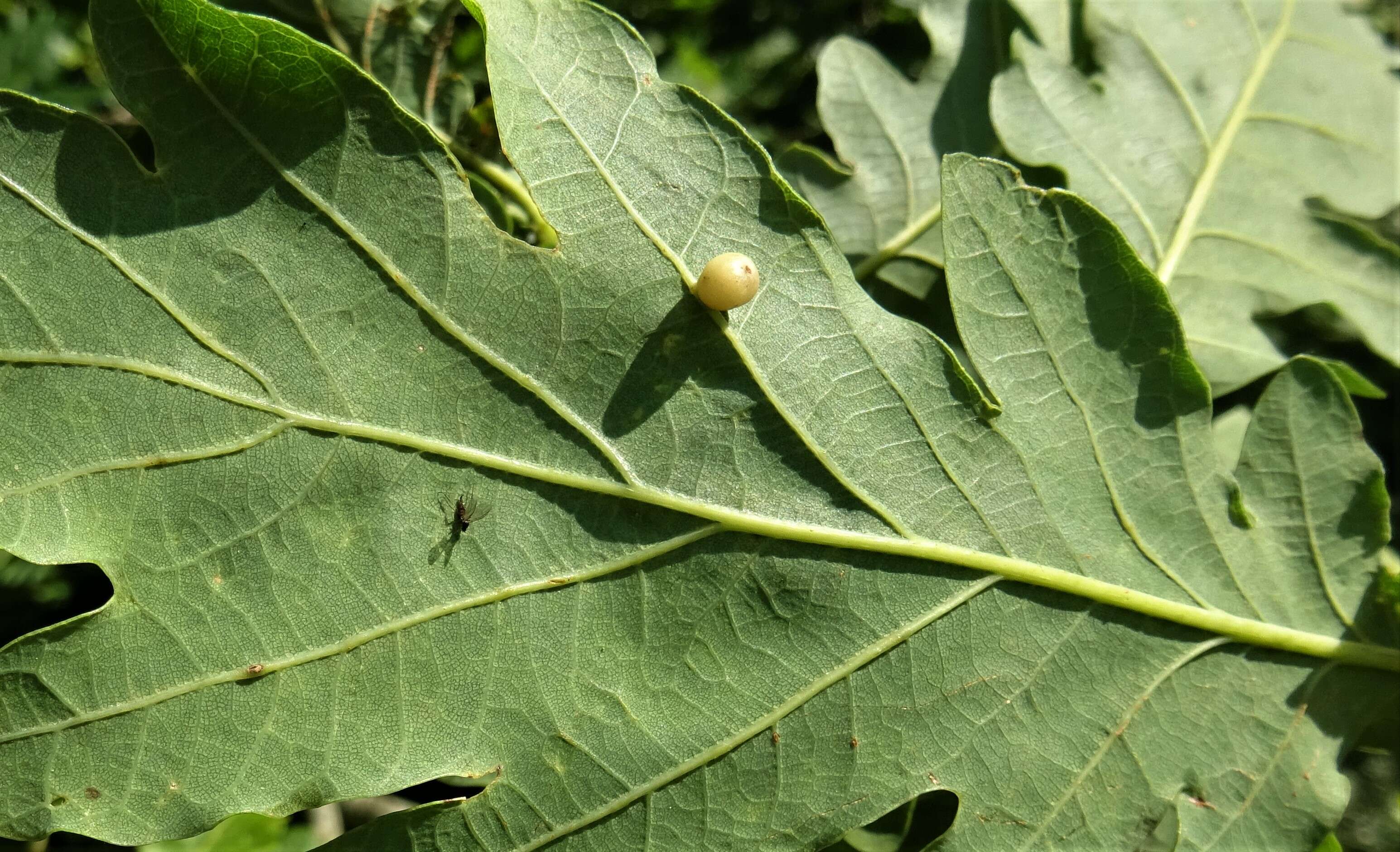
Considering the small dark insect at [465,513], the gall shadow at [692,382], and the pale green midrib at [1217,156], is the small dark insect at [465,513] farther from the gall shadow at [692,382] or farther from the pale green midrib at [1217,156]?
the pale green midrib at [1217,156]

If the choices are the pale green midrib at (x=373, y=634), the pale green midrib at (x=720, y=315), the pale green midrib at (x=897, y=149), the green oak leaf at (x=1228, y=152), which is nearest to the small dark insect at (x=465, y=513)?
the pale green midrib at (x=373, y=634)

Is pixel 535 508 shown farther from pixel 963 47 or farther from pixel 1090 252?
pixel 963 47

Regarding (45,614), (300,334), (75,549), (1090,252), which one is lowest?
(45,614)

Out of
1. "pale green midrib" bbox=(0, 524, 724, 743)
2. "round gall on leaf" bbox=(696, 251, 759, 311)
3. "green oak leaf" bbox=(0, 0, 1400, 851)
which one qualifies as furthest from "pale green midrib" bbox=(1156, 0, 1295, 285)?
"pale green midrib" bbox=(0, 524, 724, 743)

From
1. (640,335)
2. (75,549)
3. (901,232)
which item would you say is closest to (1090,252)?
(901,232)

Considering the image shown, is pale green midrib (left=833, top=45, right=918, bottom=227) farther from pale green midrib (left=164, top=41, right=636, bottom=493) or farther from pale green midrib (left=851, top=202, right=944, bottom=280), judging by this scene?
pale green midrib (left=164, top=41, right=636, bottom=493)
